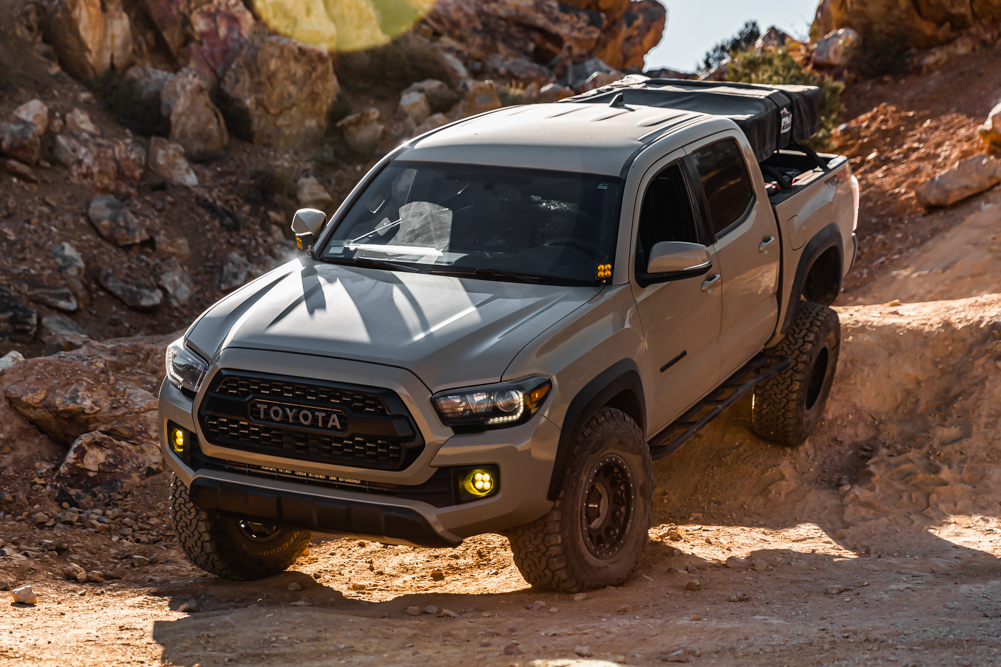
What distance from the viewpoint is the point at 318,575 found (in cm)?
506

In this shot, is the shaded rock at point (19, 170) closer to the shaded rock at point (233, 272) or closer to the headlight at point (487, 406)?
the shaded rock at point (233, 272)

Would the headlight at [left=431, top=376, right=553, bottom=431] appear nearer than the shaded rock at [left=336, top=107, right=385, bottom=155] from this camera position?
Yes

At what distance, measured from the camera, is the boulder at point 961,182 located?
45.1 feet

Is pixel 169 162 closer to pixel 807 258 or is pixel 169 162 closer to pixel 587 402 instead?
pixel 807 258

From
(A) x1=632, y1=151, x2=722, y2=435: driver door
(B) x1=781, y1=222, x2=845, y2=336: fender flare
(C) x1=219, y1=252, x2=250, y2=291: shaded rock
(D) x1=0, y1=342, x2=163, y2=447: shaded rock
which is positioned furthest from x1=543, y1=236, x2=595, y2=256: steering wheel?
(C) x1=219, y1=252, x2=250, y2=291: shaded rock

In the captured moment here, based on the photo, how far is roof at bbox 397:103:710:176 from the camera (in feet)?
16.1

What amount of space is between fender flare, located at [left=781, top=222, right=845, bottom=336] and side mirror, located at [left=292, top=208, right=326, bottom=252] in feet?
10.2

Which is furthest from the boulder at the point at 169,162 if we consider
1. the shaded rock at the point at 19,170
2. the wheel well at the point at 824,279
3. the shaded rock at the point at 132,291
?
the wheel well at the point at 824,279

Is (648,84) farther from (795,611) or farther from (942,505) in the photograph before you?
(795,611)

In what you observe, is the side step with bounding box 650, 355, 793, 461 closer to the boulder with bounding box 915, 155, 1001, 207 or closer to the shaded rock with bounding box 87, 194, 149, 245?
the shaded rock with bounding box 87, 194, 149, 245

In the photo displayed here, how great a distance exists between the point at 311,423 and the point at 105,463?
115 inches

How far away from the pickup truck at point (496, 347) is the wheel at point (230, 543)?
0.01 metres

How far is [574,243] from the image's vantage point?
4.63 m

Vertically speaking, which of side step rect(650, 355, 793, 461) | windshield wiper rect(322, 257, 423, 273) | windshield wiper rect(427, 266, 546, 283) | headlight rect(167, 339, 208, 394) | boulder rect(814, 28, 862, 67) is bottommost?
side step rect(650, 355, 793, 461)
